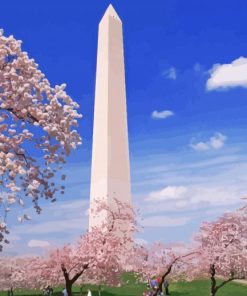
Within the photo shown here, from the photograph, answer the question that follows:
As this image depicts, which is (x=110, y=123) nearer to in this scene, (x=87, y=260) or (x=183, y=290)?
(x=183, y=290)

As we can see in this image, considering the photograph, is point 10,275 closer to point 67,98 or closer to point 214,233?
point 214,233

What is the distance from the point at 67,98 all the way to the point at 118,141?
103ft

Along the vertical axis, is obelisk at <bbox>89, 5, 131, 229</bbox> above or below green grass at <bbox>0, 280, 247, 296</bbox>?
above

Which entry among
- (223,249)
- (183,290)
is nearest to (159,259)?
(223,249)

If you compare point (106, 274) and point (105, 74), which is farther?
point (105, 74)

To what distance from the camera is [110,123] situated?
4031 cm

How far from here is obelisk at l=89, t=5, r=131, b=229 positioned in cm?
3997

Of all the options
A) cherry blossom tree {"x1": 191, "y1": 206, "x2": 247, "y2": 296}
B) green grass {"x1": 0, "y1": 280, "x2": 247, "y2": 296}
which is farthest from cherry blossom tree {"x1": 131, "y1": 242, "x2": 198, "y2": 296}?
green grass {"x1": 0, "y1": 280, "x2": 247, "y2": 296}

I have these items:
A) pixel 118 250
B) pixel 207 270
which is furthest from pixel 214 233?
pixel 118 250

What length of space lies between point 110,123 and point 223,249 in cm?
1931

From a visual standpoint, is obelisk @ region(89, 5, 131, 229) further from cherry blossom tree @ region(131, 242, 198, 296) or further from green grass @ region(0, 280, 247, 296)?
cherry blossom tree @ region(131, 242, 198, 296)

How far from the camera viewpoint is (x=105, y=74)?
41000mm

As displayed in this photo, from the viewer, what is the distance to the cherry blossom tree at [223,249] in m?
22.6

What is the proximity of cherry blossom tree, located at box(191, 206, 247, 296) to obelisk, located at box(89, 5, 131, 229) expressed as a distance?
1564cm
